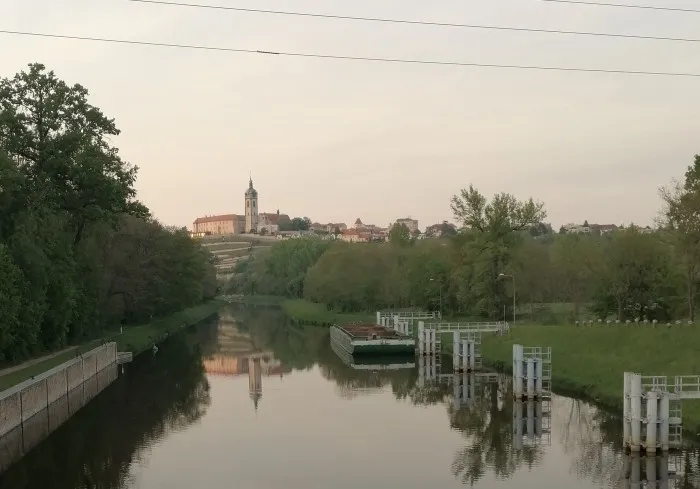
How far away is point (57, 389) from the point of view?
1638 inches

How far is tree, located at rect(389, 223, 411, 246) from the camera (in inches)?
4696

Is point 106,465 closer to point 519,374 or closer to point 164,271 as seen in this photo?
point 519,374

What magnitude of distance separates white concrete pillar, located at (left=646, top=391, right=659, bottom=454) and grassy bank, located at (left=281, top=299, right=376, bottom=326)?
65775mm

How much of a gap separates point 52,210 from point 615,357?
35.4m

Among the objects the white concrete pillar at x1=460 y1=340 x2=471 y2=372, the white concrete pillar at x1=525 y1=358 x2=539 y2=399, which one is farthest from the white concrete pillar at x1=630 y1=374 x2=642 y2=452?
the white concrete pillar at x1=460 y1=340 x2=471 y2=372

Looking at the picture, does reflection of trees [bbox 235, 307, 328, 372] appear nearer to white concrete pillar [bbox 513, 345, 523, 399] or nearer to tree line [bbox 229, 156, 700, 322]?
tree line [bbox 229, 156, 700, 322]

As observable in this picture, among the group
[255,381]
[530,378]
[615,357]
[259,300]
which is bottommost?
[259,300]

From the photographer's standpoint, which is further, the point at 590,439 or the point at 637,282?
the point at 637,282

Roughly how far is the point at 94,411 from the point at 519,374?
74.7 ft

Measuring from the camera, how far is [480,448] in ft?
107

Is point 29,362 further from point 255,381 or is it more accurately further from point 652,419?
point 652,419

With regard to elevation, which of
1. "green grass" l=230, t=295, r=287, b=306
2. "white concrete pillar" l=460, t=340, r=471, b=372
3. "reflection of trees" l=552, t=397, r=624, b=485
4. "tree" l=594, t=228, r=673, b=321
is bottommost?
"green grass" l=230, t=295, r=287, b=306

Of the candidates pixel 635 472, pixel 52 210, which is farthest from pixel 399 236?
pixel 635 472

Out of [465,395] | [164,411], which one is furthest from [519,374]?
[164,411]
